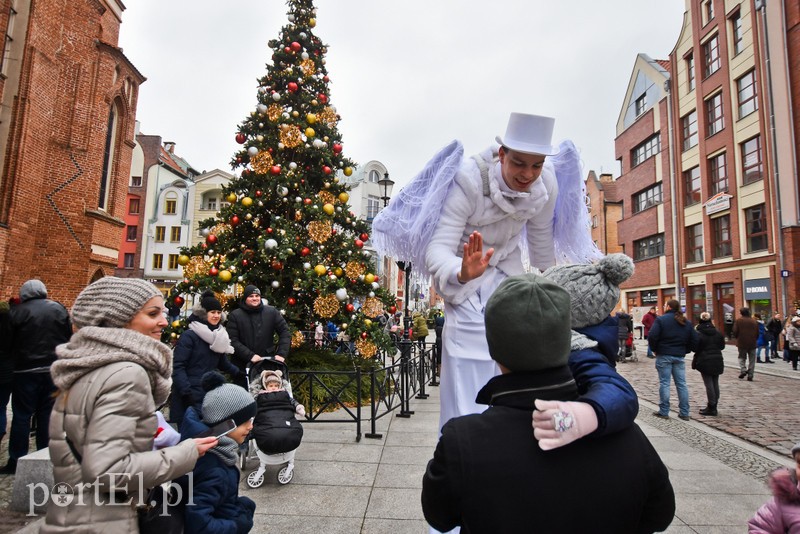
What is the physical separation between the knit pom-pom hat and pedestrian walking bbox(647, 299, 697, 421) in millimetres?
7116

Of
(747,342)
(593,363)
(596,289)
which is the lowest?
(747,342)

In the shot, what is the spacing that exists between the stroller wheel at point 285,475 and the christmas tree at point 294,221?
3660 mm

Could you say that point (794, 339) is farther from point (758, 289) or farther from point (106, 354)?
point (106, 354)

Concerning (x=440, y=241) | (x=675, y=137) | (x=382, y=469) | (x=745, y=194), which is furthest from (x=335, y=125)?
(x=675, y=137)

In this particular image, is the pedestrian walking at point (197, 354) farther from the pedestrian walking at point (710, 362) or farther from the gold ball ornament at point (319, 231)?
the pedestrian walking at point (710, 362)

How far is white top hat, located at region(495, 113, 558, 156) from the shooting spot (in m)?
2.25

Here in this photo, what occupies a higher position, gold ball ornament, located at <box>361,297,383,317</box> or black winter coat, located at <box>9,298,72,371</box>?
gold ball ornament, located at <box>361,297,383,317</box>

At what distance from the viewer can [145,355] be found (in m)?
1.97

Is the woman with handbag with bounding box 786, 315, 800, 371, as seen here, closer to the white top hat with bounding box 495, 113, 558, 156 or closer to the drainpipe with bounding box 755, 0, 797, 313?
the drainpipe with bounding box 755, 0, 797, 313

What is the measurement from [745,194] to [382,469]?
22.9 m

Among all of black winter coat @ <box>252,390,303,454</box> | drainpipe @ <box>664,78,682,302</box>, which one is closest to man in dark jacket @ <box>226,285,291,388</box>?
black winter coat @ <box>252,390,303,454</box>

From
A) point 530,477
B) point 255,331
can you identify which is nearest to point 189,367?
point 255,331

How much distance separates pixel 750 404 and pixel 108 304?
33.7 feet

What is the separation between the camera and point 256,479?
13.5 ft
